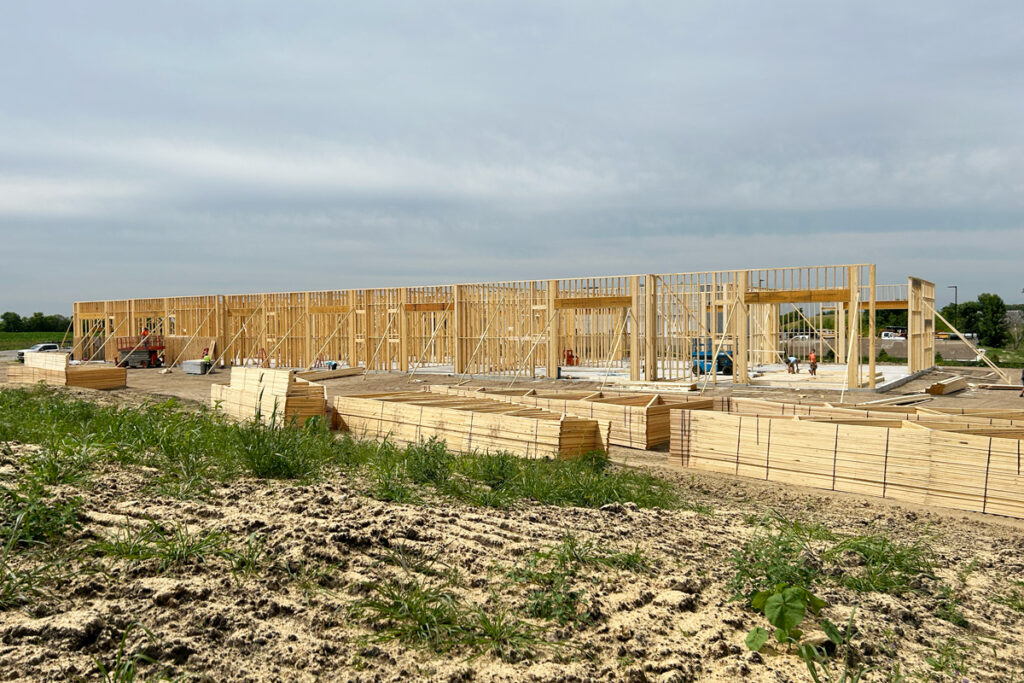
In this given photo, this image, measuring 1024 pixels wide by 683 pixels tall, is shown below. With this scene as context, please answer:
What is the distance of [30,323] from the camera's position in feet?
249

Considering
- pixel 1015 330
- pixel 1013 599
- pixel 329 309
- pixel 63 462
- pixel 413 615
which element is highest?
pixel 329 309

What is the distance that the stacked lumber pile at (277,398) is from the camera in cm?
1309

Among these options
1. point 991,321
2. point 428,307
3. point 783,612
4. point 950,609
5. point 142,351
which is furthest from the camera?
point 991,321

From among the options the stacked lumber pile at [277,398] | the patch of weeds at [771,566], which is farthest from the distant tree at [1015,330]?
the patch of weeds at [771,566]

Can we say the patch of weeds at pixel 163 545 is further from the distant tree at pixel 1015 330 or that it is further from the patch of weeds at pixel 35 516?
the distant tree at pixel 1015 330

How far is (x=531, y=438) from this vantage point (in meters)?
9.69

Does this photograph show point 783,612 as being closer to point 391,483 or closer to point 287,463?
point 391,483

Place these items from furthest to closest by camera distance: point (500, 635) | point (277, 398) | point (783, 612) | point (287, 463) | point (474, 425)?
point (277, 398) < point (474, 425) < point (287, 463) < point (500, 635) < point (783, 612)

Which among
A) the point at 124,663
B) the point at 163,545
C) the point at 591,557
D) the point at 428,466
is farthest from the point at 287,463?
the point at 124,663

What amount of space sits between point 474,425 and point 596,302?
14684 millimetres

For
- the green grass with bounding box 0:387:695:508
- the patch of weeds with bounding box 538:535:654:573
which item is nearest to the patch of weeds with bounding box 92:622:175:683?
the green grass with bounding box 0:387:695:508

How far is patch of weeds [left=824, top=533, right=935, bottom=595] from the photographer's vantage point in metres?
4.77

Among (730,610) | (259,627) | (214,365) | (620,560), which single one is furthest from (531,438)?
(214,365)

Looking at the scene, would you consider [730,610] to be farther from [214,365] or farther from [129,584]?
[214,365]
